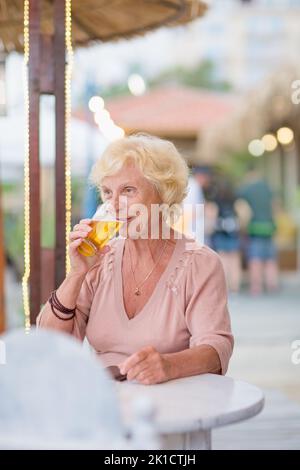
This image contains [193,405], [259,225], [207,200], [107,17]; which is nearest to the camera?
[193,405]

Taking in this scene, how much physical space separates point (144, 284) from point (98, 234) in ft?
0.78

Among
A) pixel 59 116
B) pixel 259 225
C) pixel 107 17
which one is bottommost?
pixel 259 225

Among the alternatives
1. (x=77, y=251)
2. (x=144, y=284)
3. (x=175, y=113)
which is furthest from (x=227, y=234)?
(x=77, y=251)

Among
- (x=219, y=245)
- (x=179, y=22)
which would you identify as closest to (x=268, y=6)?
(x=219, y=245)

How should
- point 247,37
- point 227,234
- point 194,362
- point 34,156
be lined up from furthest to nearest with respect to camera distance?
point 247,37 < point 227,234 < point 34,156 < point 194,362

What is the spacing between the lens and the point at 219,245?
1084cm

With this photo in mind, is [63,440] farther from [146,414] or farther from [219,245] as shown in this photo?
[219,245]

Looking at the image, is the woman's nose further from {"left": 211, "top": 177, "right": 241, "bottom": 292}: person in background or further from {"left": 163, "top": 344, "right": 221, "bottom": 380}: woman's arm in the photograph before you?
{"left": 211, "top": 177, "right": 241, "bottom": 292}: person in background

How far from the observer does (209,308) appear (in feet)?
8.00

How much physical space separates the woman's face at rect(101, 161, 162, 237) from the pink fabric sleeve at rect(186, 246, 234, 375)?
0.22 metres

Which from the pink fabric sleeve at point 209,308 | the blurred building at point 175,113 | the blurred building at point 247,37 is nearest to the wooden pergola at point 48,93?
the pink fabric sleeve at point 209,308

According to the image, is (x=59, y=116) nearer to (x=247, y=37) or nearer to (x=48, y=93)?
(x=48, y=93)

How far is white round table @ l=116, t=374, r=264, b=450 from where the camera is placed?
A: 1.84 metres

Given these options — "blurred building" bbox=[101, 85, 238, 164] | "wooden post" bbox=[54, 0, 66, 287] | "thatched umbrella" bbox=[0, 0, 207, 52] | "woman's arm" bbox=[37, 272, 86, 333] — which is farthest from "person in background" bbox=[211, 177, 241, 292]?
"woman's arm" bbox=[37, 272, 86, 333]
